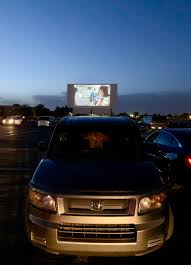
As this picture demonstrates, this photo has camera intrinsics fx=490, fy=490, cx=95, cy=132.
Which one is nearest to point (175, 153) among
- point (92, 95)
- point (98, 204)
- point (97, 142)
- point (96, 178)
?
point (97, 142)

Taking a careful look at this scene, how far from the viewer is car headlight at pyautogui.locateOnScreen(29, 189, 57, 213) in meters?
5.19

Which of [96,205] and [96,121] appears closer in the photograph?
[96,205]

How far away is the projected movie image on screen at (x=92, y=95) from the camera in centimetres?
5122

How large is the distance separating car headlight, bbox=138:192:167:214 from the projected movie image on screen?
4548cm

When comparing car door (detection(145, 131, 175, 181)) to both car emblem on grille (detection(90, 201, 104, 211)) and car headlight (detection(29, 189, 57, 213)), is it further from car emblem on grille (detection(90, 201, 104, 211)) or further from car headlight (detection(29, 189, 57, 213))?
car emblem on grille (detection(90, 201, 104, 211))

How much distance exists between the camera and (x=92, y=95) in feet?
168

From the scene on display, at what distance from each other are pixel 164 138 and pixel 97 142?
515 cm

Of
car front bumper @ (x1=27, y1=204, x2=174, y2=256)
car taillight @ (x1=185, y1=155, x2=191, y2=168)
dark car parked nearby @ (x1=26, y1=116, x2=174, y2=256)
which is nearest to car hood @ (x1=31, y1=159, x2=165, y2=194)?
dark car parked nearby @ (x1=26, y1=116, x2=174, y2=256)

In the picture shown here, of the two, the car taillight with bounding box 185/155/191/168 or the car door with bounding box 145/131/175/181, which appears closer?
the car taillight with bounding box 185/155/191/168

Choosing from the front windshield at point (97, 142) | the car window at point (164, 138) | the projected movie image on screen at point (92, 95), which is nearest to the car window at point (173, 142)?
the car window at point (164, 138)

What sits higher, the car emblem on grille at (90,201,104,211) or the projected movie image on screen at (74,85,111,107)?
the projected movie image on screen at (74,85,111,107)

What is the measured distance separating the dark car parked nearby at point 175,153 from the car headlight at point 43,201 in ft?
14.5

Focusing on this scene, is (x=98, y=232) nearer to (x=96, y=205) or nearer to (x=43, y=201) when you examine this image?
(x=96, y=205)

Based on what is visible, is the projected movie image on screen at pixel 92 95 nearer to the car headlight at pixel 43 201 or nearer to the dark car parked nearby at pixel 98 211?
the dark car parked nearby at pixel 98 211
